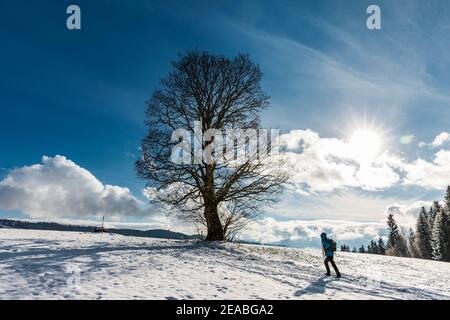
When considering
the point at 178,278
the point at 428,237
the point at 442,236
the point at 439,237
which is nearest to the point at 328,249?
the point at 178,278

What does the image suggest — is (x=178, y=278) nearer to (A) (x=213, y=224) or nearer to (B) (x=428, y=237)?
(A) (x=213, y=224)

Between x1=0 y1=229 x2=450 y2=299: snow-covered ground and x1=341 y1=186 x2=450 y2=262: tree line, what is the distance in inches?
2160

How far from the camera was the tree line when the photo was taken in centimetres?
6028

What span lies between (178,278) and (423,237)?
86.0 meters

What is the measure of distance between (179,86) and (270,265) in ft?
42.3

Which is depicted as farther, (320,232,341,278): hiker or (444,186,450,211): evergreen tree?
(444,186,450,211): evergreen tree

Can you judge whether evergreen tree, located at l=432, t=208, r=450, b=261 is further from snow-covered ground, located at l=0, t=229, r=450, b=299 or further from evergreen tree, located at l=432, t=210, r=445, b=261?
snow-covered ground, located at l=0, t=229, r=450, b=299

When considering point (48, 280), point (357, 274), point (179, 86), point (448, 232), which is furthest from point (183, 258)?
point (448, 232)

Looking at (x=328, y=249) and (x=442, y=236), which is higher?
(x=328, y=249)

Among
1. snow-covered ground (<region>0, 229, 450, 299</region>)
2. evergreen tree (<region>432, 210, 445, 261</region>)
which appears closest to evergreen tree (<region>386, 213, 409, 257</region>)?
evergreen tree (<region>432, 210, 445, 261</region>)

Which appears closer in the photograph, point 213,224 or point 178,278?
point 178,278

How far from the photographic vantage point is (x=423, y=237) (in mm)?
77750
